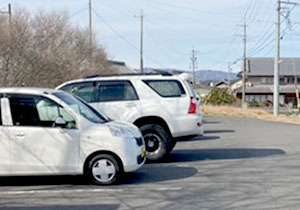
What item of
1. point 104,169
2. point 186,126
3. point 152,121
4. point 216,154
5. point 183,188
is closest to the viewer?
point 183,188

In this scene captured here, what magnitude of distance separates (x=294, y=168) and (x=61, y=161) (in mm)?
4806

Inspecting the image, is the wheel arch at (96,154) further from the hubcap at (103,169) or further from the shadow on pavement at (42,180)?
the shadow on pavement at (42,180)

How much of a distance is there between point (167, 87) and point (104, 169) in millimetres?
3441

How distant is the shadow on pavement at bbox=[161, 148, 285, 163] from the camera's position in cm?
1117

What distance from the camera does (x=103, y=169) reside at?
25.7 ft

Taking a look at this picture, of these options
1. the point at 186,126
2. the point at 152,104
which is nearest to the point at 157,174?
the point at 186,126

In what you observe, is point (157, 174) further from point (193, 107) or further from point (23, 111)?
point (23, 111)

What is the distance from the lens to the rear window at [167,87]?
10625 millimetres

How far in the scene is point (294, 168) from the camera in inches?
378

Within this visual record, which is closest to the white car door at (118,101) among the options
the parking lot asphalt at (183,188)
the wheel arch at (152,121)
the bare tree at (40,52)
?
the wheel arch at (152,121)

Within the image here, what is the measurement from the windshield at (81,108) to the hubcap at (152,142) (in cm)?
210

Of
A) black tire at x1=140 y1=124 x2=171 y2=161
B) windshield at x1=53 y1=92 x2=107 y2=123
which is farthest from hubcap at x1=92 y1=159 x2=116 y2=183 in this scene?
black tire at x1=140 y1=124 x2=171 y2=161

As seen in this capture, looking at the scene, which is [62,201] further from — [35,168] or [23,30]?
[23,30]

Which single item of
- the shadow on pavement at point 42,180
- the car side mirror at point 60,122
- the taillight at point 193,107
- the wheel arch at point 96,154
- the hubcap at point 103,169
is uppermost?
the taillight at point 193,107
